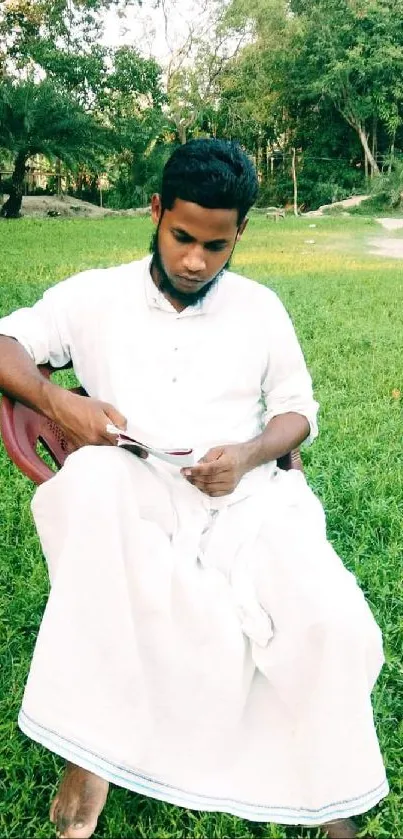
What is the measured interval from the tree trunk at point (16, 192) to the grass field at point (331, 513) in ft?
37.6

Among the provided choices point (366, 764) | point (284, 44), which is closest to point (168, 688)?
point (366, 764)

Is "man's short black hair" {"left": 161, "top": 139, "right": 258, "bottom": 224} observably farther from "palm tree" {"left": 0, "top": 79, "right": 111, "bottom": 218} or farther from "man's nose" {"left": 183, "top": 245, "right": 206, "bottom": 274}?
"palm tree" {"left": 0, "top": 79, "right": 111, "bottom": 218}

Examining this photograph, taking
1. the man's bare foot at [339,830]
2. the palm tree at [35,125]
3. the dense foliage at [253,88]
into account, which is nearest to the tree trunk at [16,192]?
the palm tree at [35,125]

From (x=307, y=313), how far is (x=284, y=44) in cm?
2473

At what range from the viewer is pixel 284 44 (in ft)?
95.9

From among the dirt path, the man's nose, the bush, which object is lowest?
the bush

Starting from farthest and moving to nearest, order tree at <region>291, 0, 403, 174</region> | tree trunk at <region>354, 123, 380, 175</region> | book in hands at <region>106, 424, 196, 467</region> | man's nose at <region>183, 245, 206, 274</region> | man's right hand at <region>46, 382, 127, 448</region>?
tree trunk at <region>354, 123, 380, 175</region>, tree at <region>291, 0, 403, 174</region>, man's nose at <region>183, 245, 206, 274</region>, man's right hand at <region>46, 382, 127, 448</region>, book in hands at <region>106, 424, 196, 467</region>

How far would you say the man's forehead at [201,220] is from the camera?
2172 mm

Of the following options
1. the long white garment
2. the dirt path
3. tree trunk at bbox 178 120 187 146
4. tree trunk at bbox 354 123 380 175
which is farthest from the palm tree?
the long white garment

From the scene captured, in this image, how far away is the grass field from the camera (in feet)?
6.53

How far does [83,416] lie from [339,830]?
3.53 feet

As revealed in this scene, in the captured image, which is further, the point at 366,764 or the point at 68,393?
the point at 68,393

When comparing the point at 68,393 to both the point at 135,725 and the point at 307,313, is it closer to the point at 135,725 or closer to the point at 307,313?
the point at 135,725

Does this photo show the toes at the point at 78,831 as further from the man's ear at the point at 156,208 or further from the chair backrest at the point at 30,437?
the man's ear at the point at 156,208
